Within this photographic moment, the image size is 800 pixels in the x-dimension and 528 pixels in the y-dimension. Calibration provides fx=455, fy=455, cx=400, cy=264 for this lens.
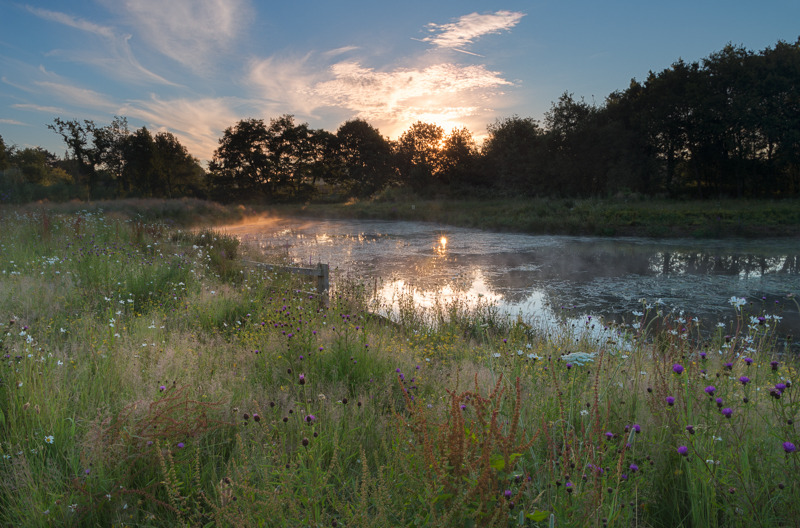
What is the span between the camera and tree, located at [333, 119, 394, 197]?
4956 cm

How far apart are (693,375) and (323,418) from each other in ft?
7.24

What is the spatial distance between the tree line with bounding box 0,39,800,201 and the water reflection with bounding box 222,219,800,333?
14797 millimetres

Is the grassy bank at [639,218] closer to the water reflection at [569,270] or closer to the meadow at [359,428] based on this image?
the water reflection at [569,270]

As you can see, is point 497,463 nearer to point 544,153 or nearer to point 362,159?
point 544,153

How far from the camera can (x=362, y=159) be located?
49.9m

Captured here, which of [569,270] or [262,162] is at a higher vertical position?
[262,162]

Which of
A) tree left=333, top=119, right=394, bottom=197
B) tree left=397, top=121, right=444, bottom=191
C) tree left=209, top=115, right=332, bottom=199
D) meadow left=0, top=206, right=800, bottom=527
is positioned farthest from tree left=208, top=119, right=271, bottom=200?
meadow left=0, top=206, right=800, bottom=527

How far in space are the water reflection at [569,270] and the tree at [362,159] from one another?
32982mm

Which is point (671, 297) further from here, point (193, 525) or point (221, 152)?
point (221, 152)

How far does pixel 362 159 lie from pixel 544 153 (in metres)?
22.6

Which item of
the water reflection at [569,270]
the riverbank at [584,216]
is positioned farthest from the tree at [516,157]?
the water reflection at [569,270]

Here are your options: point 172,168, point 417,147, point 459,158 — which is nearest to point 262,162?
point 172,168

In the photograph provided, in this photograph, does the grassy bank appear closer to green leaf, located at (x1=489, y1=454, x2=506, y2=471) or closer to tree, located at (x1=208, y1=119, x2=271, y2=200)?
green leaf, located at (x1=489, y1=454, x2=506, y2=471)

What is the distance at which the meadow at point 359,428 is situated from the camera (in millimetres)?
1783
